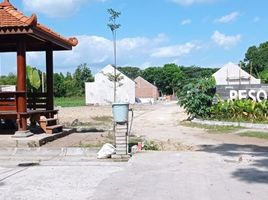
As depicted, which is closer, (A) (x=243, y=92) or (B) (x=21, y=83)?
(B) (x=21, y=83)

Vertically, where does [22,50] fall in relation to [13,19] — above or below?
below

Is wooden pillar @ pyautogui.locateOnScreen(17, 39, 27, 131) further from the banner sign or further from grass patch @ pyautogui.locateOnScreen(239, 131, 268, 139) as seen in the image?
→ the banner sign

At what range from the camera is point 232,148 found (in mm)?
13148

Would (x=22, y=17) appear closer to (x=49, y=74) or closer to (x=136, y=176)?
(x=49, y=74)

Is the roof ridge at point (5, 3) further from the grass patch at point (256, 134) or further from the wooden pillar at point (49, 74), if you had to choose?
the grass patch at point (256, 134)

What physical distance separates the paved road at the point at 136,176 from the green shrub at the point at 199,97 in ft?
41.9

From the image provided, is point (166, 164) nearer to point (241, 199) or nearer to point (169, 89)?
point (241, 199)

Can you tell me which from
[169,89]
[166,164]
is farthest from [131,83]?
[166,164]

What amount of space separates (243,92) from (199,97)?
232cm

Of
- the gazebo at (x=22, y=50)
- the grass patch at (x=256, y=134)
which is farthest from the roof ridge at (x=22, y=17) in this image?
the grass patch at (x=256, y=134)

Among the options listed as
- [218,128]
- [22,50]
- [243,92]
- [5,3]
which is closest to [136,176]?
[22,50]

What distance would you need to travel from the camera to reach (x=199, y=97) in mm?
24016

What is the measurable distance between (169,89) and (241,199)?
119 meters

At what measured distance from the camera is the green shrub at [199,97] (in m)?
24.0
